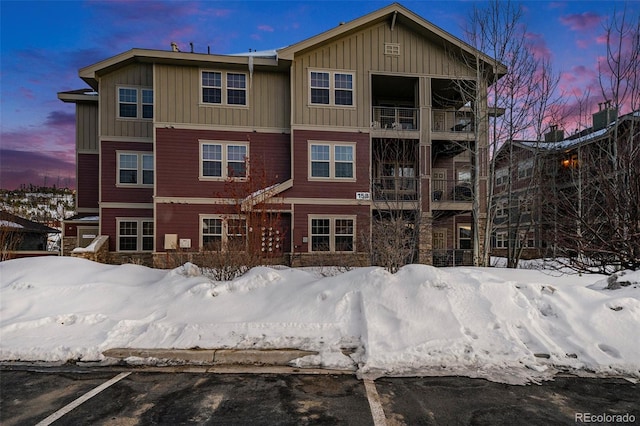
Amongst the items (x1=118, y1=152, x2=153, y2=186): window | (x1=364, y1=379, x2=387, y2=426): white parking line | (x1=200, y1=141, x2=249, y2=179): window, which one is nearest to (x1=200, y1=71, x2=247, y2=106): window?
(x1=200, y1=141, x2=249, y2=179): window

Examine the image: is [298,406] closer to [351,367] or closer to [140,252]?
[351,367]

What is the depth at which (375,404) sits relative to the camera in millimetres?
3947

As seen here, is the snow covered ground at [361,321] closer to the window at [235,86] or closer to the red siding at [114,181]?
the red siding at [114,181]

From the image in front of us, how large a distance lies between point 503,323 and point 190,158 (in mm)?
14490

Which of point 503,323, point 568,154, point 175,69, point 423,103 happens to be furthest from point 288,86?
point 568,154

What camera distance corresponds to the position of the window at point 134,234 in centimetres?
1678

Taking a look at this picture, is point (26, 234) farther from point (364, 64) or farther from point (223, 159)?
point (364, 64)

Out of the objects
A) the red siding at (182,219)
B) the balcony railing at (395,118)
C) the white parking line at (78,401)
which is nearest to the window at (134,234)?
the red siding at (182,219)

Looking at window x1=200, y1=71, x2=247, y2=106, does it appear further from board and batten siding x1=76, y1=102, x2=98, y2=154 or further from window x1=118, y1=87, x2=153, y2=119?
board and batten siding x1=76, y1=102, x2=98, y2=154

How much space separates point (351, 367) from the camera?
4898mm

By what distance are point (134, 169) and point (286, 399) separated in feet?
53.0

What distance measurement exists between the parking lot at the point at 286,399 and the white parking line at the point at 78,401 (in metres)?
0.01

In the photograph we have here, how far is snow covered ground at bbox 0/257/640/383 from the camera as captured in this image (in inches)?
198

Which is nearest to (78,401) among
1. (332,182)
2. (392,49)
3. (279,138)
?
(332,182)
